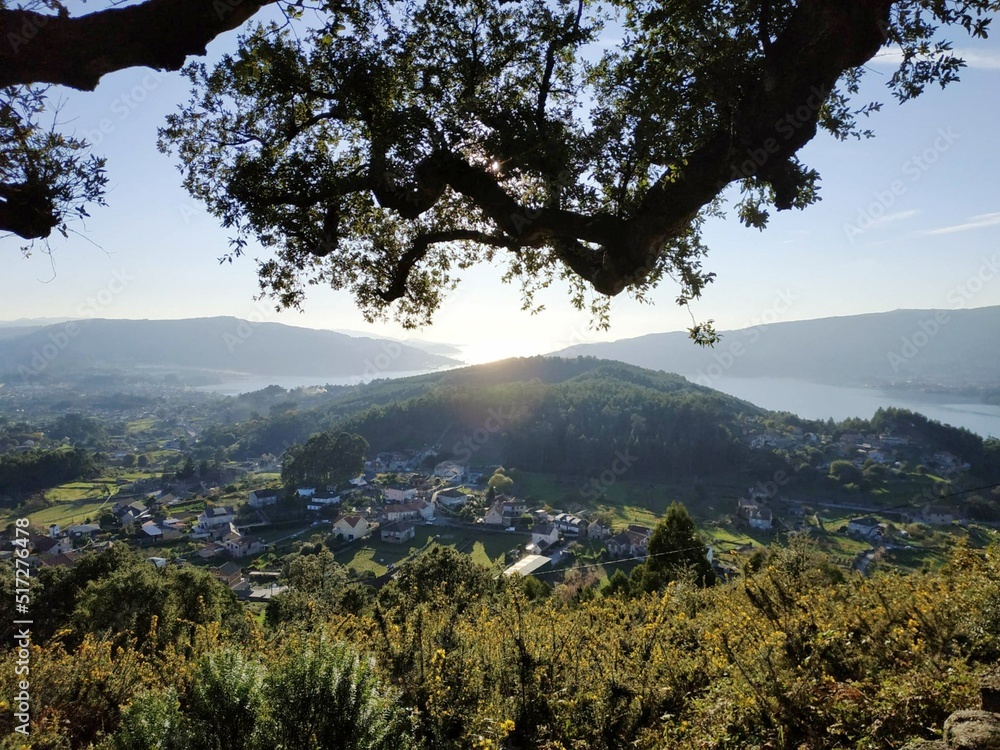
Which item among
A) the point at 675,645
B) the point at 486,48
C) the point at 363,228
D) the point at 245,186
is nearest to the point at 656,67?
the point at 486,48

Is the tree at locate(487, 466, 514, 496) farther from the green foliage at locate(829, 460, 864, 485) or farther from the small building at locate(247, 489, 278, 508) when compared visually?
the green foliage at locate(829, 460, 864, 485)

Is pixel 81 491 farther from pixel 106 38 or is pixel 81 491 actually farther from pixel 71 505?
pixel 106 38

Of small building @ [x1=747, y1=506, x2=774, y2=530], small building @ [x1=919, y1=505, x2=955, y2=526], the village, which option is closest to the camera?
the village

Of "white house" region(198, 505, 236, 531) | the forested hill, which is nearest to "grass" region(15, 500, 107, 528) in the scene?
"white house" region(198, 505, 236, 531)

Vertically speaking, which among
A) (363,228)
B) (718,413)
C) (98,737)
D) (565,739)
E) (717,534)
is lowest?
(717,534)

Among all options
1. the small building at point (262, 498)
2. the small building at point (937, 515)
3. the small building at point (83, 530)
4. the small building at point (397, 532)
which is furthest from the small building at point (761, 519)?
the small building at point (83, 530)

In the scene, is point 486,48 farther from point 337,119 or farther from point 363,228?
point 363,228

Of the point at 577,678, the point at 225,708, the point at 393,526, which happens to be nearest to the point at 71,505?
the point at 393,526
